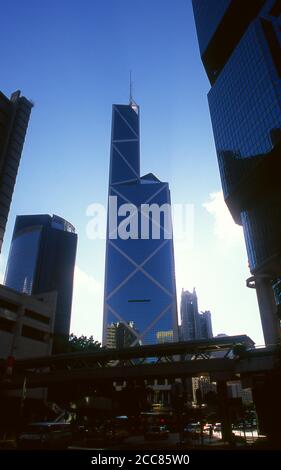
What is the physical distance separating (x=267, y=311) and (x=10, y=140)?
6062cm

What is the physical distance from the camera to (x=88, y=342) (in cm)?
6919

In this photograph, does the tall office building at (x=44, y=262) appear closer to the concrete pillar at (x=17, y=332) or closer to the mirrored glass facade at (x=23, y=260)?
the mirrored glass facade at (x=23, y=260)

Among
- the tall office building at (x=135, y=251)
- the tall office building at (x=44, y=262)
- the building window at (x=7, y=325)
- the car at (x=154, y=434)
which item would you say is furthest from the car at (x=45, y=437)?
the tall office building at (x=44, y=262)

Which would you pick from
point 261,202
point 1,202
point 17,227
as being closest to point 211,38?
point 261,202

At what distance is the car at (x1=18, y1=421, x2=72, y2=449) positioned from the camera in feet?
60.4

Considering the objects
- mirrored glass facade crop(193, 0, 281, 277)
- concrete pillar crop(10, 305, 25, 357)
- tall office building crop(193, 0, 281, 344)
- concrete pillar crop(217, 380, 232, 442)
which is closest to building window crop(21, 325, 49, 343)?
concrete pillar crop(10, 305, 25, 357)

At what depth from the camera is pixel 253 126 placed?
79.0 meters

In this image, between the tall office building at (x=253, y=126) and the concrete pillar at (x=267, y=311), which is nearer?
the concrete pillar at (x=267, y=311)

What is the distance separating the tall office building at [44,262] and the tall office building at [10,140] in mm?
111866

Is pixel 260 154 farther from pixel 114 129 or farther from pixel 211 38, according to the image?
pixel 114 129

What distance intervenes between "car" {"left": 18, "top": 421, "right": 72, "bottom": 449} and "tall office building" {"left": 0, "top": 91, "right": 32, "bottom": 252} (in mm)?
38237

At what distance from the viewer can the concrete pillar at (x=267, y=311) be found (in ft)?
217

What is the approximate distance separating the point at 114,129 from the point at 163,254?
8212 cm

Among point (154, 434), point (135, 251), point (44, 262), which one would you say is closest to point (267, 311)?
point (154, 434)
